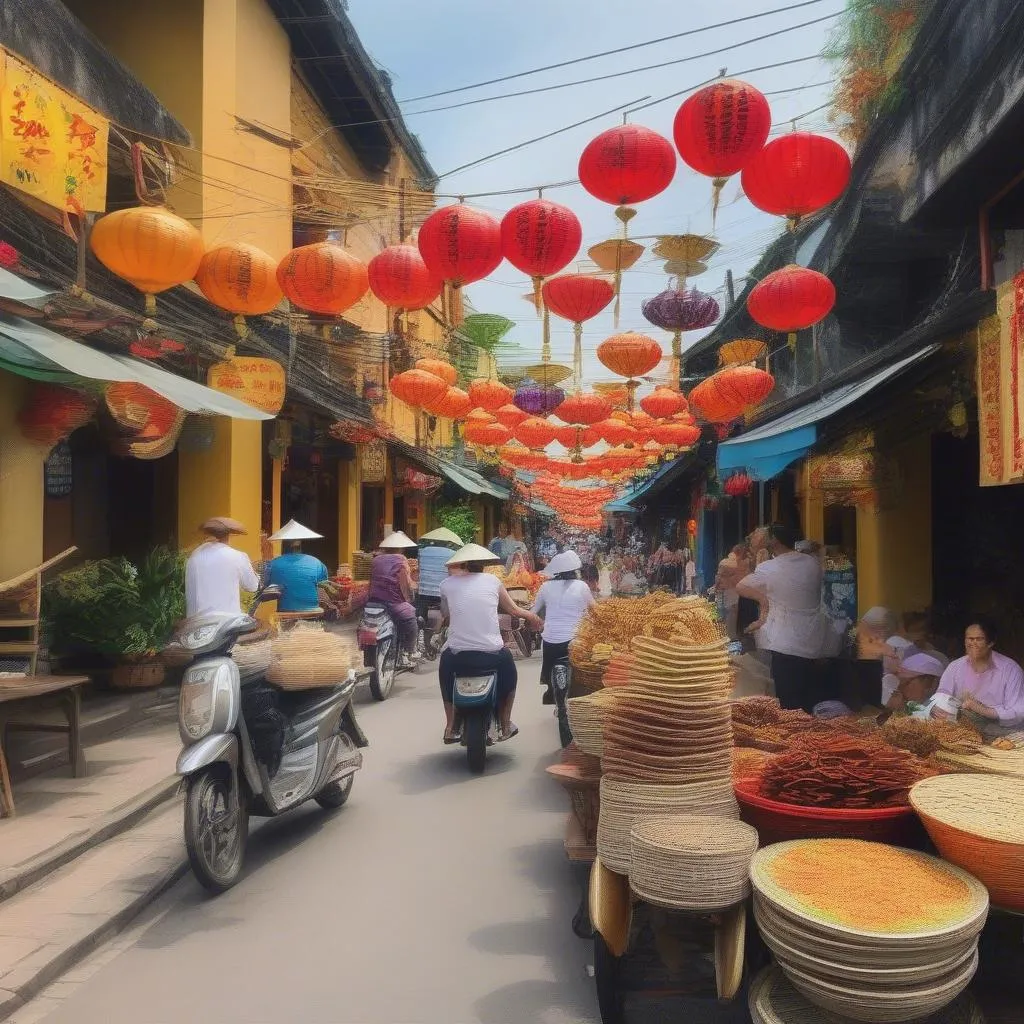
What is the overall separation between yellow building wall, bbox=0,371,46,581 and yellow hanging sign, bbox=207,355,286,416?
2.89 meters

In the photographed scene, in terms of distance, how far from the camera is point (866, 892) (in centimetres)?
254

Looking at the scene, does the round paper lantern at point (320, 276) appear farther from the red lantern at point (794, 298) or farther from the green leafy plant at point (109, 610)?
the red lantern at point (794, 298)

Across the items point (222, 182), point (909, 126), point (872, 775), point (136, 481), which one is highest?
point (222, 182)

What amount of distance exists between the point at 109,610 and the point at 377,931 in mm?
5200

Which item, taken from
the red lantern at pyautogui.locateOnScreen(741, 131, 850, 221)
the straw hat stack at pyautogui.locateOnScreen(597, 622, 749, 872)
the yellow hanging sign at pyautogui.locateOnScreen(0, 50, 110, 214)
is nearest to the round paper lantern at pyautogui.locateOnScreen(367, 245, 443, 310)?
the yellow hanging sign at pyautogui.locateOnScreen(0, 50, 110, 214)

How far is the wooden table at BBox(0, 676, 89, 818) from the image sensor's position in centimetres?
559

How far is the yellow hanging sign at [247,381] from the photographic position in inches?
411

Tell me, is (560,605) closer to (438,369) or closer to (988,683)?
(988,683)

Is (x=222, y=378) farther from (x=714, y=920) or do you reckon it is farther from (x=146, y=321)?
(x=714, y=920)

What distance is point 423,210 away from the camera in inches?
357

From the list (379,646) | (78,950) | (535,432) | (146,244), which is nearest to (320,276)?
(146,244)

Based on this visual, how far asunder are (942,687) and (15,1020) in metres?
5.24

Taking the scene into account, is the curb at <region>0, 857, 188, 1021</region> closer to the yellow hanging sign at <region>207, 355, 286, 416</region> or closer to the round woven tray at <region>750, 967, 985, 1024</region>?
the round woven tray at <region>750, 967, 985, 1024</region>

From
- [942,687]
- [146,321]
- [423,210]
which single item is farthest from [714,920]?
[423,210]
